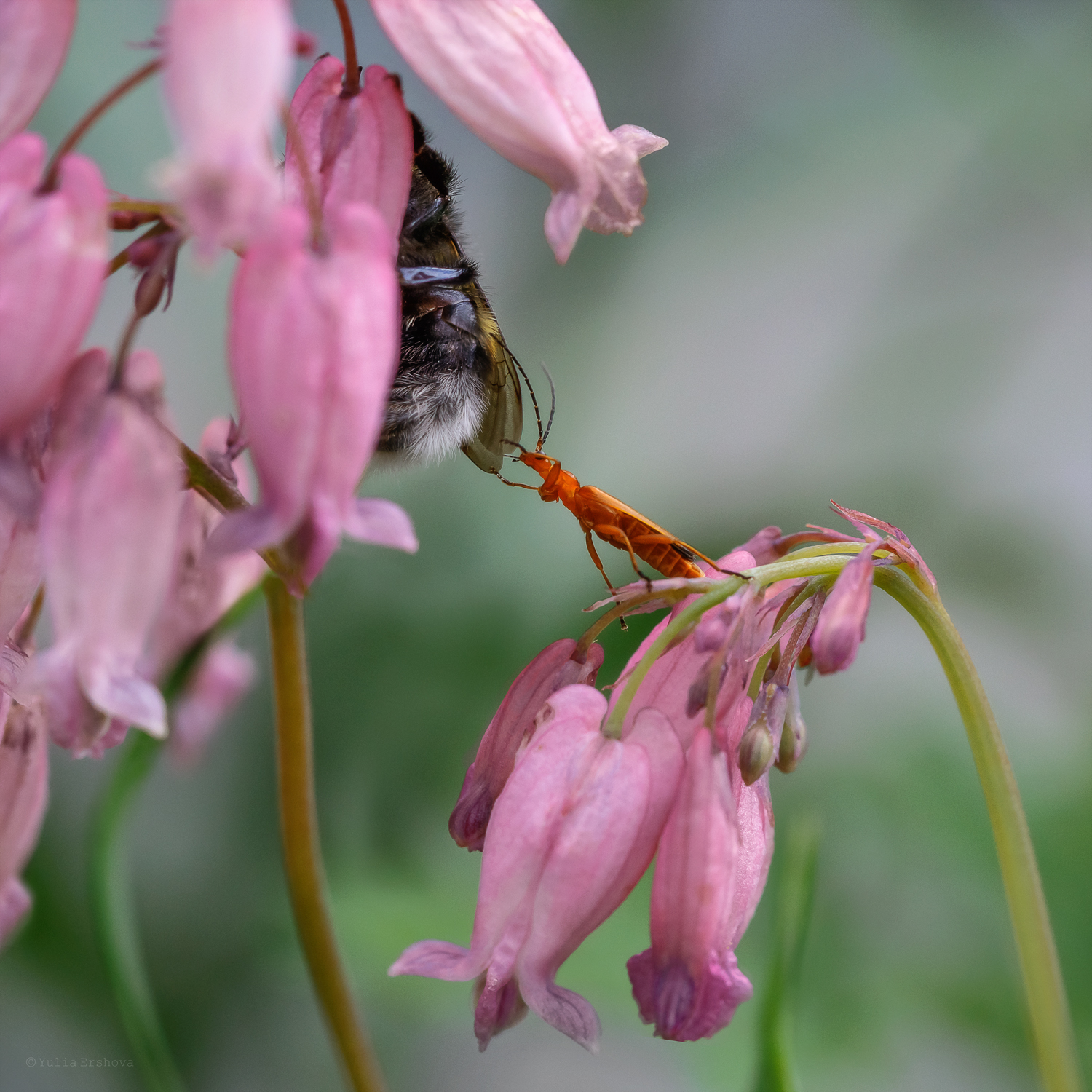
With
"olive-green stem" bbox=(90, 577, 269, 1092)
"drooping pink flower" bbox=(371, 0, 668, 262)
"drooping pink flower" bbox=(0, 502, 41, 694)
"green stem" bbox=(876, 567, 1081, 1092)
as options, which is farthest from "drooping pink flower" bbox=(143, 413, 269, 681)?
"green stem" bbox=(876, 567, 1081, 1092)

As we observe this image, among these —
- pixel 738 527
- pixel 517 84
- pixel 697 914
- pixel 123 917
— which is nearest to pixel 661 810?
pixel 697 914

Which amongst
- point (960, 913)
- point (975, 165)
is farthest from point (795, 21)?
point (960, 913)

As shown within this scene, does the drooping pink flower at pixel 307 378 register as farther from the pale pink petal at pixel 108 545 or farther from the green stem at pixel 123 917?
the green stem at pixel 123 917

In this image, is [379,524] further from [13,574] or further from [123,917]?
[123,917]

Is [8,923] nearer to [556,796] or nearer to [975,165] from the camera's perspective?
[556,796]

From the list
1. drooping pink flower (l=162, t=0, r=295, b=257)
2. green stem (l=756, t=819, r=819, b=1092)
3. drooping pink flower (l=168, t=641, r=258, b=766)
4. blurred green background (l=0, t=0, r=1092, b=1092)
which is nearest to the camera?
drooping pink flower (l=162, t=0, r=295, b=257)

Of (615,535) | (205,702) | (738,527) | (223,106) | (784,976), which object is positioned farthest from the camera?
(738,527)

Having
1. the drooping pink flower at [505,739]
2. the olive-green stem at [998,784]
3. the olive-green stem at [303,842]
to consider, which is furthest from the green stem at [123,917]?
the olive-green stem at [998,784]

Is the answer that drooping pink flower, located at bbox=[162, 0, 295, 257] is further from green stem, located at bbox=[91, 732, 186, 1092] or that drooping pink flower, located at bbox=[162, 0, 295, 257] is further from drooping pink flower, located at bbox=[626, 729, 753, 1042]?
green stem, located at bbox=[91, 732, 186, 1092]
